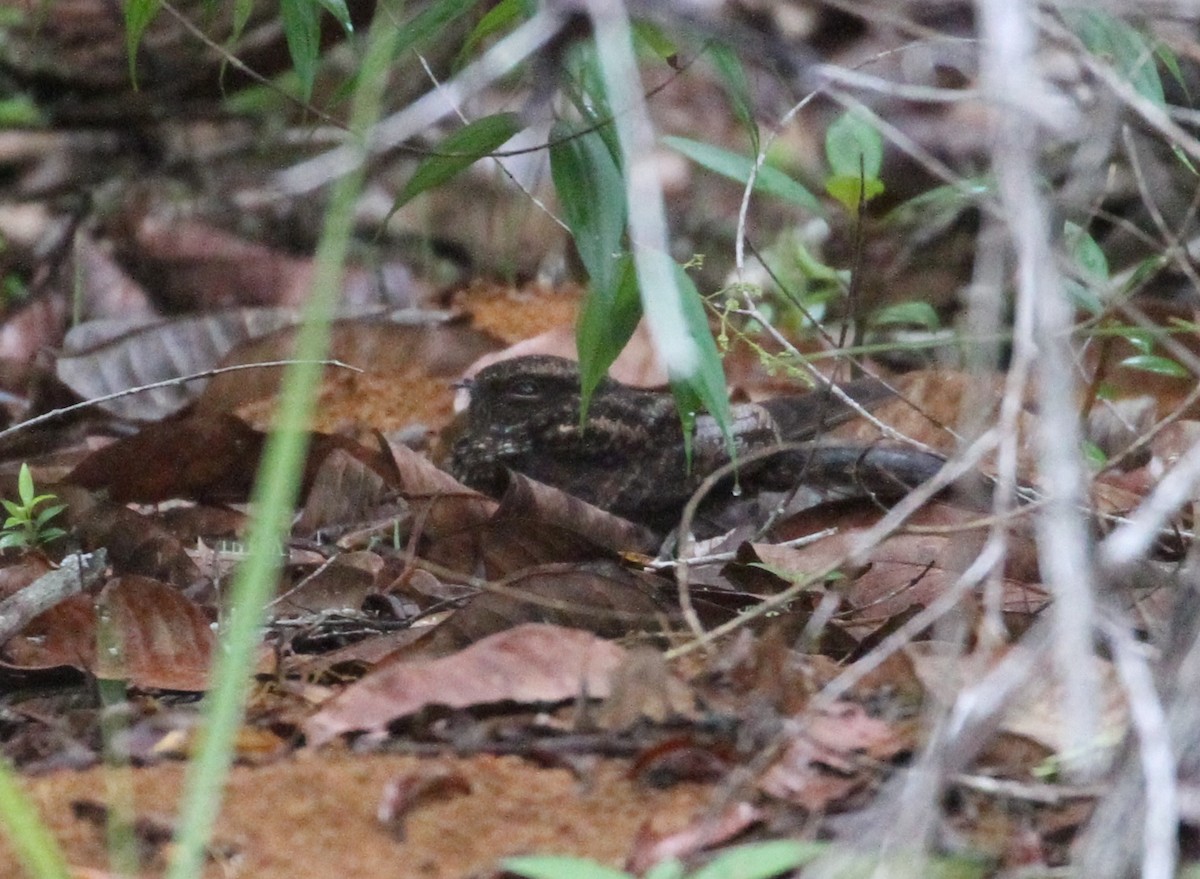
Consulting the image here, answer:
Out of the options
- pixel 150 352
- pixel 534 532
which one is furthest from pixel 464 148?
pixel 150 352

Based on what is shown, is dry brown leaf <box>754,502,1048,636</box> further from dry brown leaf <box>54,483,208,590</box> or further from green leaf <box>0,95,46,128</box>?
green leaf <box>0,95,46,128</box>

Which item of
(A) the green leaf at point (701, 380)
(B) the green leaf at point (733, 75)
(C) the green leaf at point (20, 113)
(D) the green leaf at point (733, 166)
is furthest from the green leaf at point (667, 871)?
(C) the green leaf at point (20, 113)

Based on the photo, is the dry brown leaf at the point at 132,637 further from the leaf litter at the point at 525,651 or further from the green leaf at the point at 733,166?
the green leaf at the point at 733,166

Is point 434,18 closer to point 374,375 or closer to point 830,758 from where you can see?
point 830,758

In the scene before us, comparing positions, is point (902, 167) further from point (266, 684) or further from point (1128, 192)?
point (266, 684)

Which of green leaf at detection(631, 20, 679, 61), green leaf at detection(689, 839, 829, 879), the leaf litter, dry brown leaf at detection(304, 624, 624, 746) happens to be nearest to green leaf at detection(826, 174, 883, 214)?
the leaf litter

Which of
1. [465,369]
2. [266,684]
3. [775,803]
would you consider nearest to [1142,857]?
[775,803]
